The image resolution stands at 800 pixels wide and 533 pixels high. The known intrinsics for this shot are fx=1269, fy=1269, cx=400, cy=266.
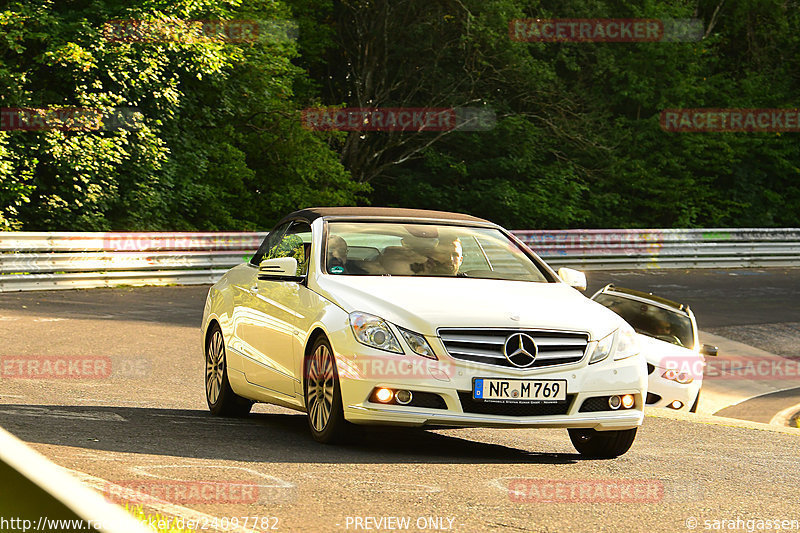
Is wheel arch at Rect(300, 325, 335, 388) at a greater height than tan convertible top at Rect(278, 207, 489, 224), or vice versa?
tan convertible top at Rect(278, 207, 489, 224)

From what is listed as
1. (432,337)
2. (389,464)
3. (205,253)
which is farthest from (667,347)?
(205,253)

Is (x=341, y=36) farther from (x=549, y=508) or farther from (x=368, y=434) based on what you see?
(x=549, y=508)

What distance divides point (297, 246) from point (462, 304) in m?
2.02

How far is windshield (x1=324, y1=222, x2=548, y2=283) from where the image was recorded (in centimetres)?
858

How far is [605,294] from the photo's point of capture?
61.1 ft

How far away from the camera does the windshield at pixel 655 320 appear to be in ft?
57.4

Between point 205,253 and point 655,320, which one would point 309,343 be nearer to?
point 655,320

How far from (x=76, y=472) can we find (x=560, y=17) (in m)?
39.3

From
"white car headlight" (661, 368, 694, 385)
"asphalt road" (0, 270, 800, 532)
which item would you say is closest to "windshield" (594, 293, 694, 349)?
"white car headlight" (661, 368, 694, 385)

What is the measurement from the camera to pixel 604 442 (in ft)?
27.1

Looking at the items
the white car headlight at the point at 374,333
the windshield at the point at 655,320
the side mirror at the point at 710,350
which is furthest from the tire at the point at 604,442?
the windshield at the point at 655,320

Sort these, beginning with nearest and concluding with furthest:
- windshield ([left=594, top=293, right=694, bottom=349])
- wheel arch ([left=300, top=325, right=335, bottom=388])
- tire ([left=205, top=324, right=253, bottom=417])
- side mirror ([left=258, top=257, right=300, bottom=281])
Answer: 1. wheel arch ([left=300, top=325, right=335, bottom=388])
2. side mirror ([left=258, top=257, right=300, bottom=281])
3. tire ([left=205, top=324, right=253, bottom=417])
4. windshield ([left=594, top=293, right=694, bottom=349])

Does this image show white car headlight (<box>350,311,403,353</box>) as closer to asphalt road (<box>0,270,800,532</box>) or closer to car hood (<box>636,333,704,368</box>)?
asphalt road (<box>0,270,800,532</box>)

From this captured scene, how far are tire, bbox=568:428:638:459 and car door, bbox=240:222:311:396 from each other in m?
1.93
